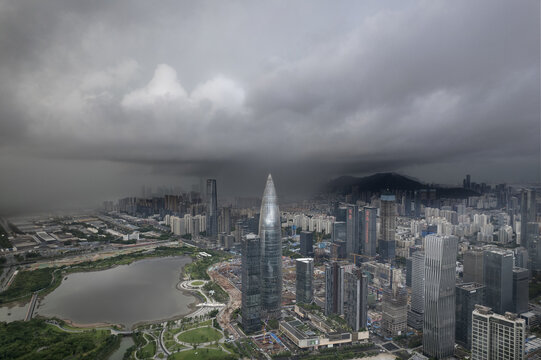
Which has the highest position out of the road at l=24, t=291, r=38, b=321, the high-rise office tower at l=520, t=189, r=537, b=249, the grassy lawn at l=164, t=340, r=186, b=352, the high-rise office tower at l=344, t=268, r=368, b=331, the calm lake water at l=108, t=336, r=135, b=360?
the high-rise office tower at l=520, t=189, r=537, b=249

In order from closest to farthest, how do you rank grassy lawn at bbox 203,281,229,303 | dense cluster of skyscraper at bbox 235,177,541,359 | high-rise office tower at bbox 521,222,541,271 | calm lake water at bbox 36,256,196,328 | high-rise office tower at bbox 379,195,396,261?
dense cluster of skyscraper at bbox 235,177,541,359 → calm lake water at bbox 36,256,196,328 → grassy lawn at bbox 203,281,229,303 → high-rise office tower at bbox 521,222,541,271 → high-rise office tower at bbox 379,195,396,261

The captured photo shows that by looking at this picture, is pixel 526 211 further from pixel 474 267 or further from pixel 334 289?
pixel 334 289

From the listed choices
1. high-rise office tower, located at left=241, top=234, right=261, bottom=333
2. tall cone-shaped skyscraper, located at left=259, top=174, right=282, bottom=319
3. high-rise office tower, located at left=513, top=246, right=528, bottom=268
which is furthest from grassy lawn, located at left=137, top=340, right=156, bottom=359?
high-rise office tower, located at left=513, top=246, right=528, bottom=268

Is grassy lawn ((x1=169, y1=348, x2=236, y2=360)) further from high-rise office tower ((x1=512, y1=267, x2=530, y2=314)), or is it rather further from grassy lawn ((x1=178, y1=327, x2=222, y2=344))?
high-rise office tower ((x1=512, y1=267, x2=530, y2=314))

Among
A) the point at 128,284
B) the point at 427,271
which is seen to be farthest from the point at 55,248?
the point at 427,271

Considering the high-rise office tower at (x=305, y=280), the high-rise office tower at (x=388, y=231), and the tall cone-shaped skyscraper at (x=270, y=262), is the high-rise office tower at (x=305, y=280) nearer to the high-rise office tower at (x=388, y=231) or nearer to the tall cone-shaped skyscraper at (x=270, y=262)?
the tall cone-shaped skyscraper at (x=270, y=262)

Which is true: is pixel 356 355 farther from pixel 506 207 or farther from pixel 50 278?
pixel 506 207
